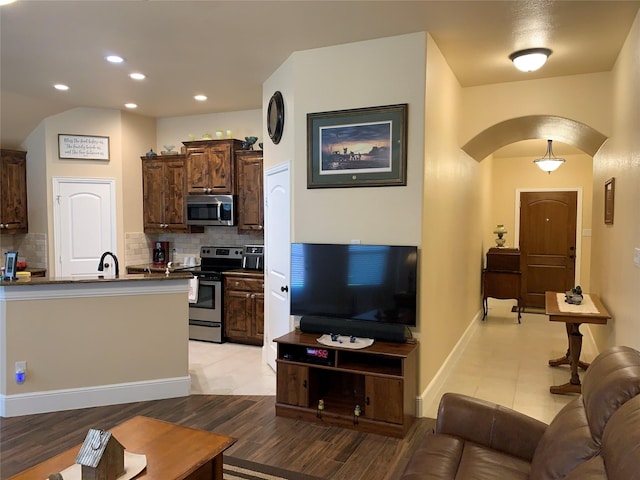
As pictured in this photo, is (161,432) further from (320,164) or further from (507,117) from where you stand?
(507,117)

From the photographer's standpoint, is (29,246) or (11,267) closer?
(11,267)

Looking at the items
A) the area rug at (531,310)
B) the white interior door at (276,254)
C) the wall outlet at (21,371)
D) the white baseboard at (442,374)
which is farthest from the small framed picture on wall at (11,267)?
the area rug at (531,310)

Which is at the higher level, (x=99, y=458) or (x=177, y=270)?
(x=177, y=270)

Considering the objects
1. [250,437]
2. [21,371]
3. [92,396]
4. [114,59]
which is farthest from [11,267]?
[250,437]

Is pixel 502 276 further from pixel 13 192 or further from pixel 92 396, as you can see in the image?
pixel 13 192

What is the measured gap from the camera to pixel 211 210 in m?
5.85

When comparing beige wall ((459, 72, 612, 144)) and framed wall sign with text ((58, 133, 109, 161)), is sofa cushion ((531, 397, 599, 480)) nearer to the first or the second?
beige wall ((459, 72, 612, 144))

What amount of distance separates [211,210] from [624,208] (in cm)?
434

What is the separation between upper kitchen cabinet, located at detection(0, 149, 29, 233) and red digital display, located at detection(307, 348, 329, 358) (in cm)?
459

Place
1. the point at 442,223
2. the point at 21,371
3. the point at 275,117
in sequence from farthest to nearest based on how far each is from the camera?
the point at 275,117
the point at 442,223
the point at 21,371

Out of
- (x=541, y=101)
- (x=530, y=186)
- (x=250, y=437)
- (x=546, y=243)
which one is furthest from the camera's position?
(x=530, y=186)

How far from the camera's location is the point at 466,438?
2.25 m

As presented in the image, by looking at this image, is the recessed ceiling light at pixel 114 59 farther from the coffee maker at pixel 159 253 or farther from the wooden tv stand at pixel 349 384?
the coffee maker at pixel 159 253

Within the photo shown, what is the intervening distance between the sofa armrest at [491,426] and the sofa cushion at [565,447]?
9.0 inches
